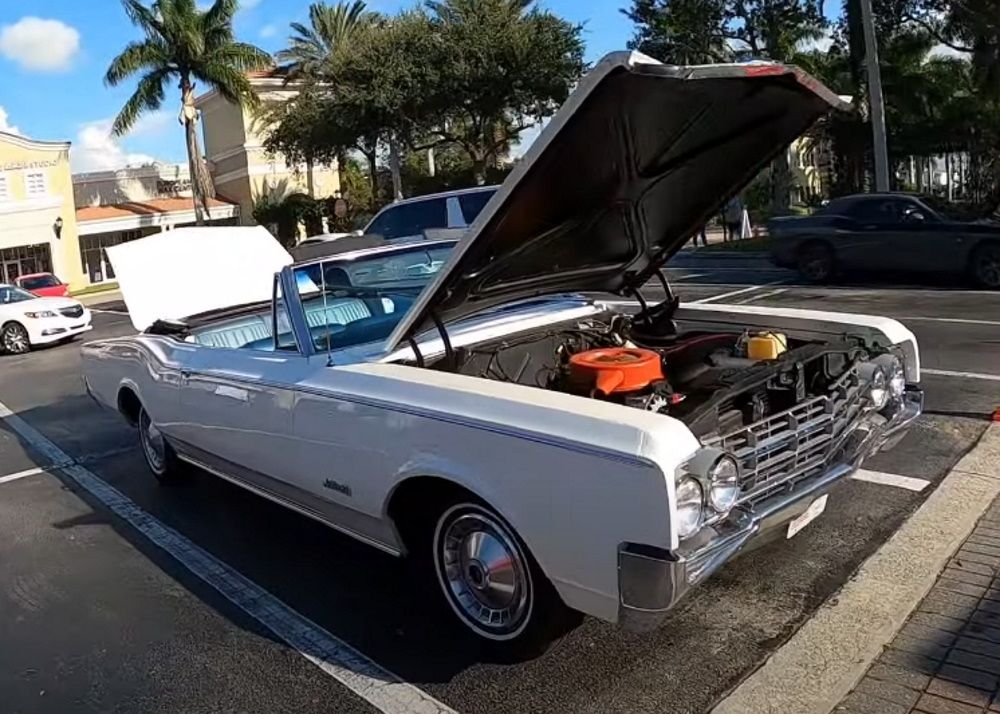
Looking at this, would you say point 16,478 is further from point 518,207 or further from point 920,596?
point 920,596

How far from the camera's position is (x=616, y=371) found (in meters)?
3.92

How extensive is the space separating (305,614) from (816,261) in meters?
12.0

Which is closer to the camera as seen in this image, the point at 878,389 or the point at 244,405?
the point at 878,389

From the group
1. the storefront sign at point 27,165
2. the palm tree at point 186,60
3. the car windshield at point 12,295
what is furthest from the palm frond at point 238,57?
the car windshield at point 12,295

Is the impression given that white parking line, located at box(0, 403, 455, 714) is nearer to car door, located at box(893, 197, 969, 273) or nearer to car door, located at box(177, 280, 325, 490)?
car door, located at box(177, 280, 325, 490)

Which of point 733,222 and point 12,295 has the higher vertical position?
point 733,222

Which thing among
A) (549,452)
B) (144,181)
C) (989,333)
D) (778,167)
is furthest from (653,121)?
(144,181)

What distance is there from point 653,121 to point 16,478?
5.90m

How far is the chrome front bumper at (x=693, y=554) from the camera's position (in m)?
2.87

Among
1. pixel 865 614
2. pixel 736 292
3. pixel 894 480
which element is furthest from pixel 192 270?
pixel 736 292

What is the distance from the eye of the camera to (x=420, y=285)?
187 inches

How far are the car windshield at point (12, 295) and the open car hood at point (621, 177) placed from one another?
16.0 m

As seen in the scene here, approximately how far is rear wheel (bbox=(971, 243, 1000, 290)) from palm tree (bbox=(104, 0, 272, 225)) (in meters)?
31.0

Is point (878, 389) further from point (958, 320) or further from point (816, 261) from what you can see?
point (816, 261)
